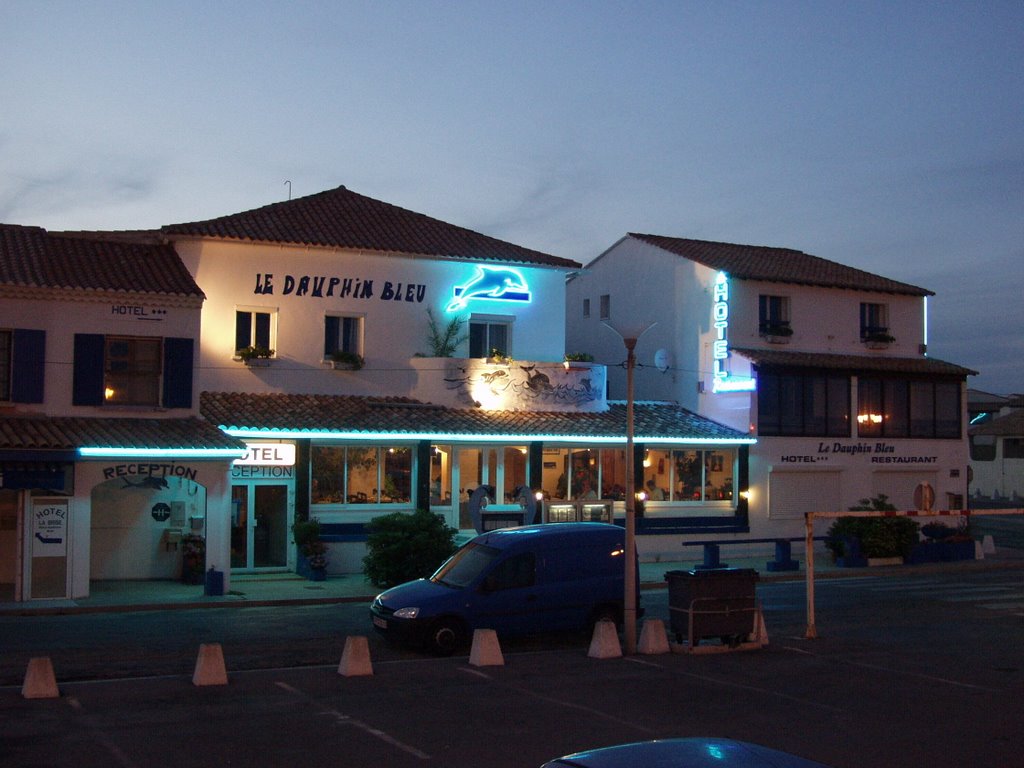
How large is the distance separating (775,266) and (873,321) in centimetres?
390

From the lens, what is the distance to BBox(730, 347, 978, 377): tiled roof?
34469 mm

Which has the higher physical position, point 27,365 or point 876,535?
point 27,365

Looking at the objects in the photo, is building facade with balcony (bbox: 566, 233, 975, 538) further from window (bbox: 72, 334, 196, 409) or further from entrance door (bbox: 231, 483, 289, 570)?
window (bbox: 72, 334, 196, 409)

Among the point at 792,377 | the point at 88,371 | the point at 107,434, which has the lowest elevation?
the point at 107,434

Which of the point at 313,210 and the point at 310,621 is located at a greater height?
the point at 313,210

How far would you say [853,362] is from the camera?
118 ft

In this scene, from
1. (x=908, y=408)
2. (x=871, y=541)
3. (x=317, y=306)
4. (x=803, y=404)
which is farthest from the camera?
(x=908, y=408)

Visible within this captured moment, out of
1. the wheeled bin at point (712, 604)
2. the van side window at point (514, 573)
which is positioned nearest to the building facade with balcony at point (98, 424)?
the van side window at point (514, 573)

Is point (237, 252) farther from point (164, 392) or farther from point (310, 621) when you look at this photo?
point (310, 621)

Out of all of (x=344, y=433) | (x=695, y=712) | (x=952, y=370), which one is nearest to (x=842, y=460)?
(x=952, y=370)

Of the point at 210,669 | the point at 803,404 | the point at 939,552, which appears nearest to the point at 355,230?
the point at 803,404

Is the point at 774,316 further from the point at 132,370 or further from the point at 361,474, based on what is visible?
the point at 132,370

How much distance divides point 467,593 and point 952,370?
26.0 metres

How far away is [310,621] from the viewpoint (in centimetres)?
2072
